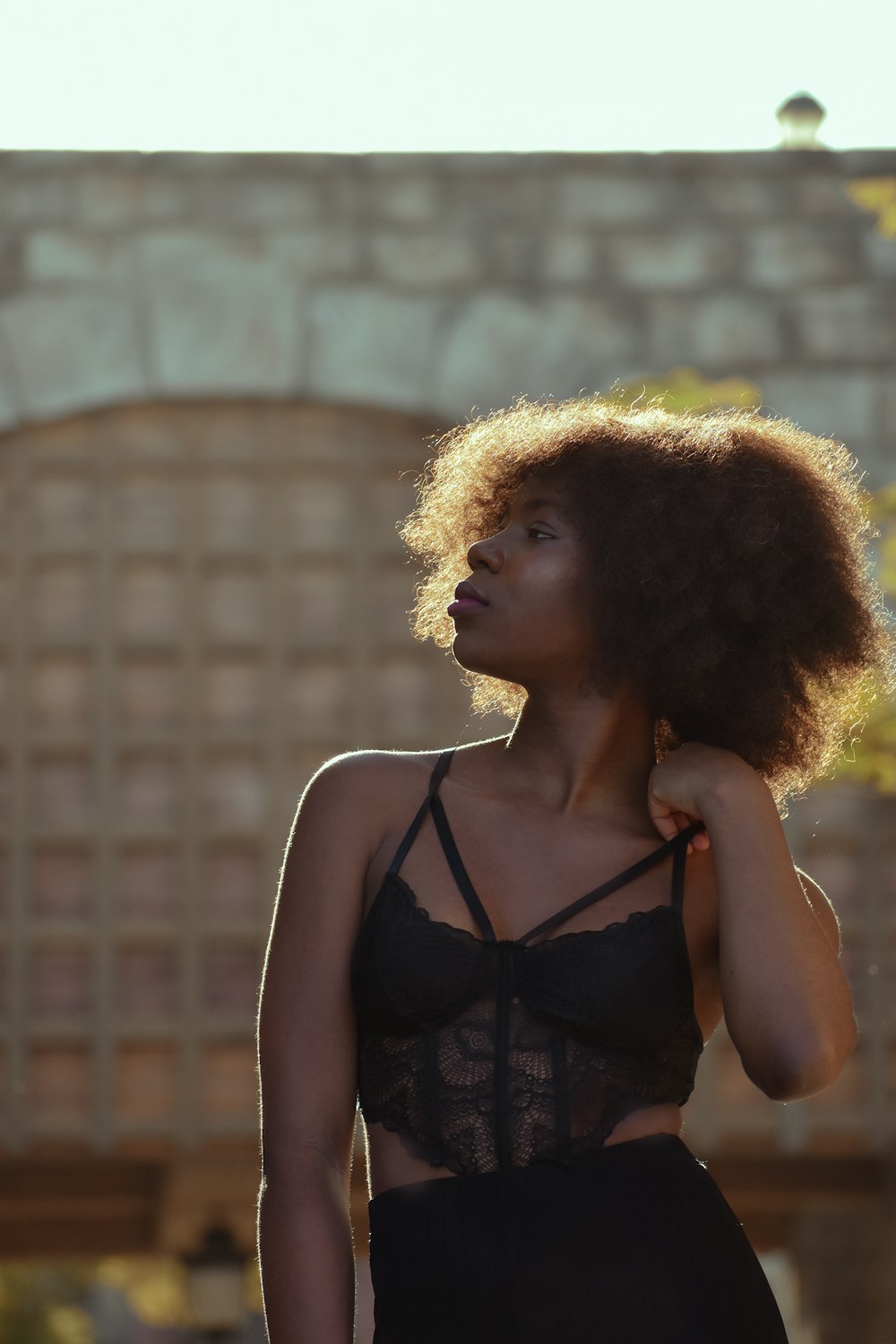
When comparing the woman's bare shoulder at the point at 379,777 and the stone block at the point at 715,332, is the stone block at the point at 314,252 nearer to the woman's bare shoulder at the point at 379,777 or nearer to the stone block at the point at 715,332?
the stone block at the point at 715,332

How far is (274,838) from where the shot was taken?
20.3ft

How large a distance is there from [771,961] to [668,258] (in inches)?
189

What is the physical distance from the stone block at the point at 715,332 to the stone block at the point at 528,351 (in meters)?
0.10

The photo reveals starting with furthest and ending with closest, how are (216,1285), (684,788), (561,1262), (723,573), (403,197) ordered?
(403,197), (216,1285), (723,573), (684,788), (561,1262)

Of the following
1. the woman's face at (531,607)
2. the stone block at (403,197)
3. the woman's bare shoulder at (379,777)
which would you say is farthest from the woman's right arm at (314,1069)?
the stone block at (403,197)

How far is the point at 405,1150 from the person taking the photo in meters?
1.77

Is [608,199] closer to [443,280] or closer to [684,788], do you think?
[443,280]

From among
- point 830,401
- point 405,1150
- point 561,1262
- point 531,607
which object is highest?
point 830,401

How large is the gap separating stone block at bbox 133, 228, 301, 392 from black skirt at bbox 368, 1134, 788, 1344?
4.68 meters

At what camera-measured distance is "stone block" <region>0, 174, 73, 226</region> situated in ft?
20.3

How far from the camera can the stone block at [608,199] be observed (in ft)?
20.6

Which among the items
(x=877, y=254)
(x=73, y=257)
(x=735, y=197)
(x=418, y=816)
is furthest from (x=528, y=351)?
(x=418, y=816)

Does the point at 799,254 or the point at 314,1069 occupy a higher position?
the point at 799,254

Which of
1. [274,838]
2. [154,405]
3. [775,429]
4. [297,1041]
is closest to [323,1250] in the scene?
[297,1041]
